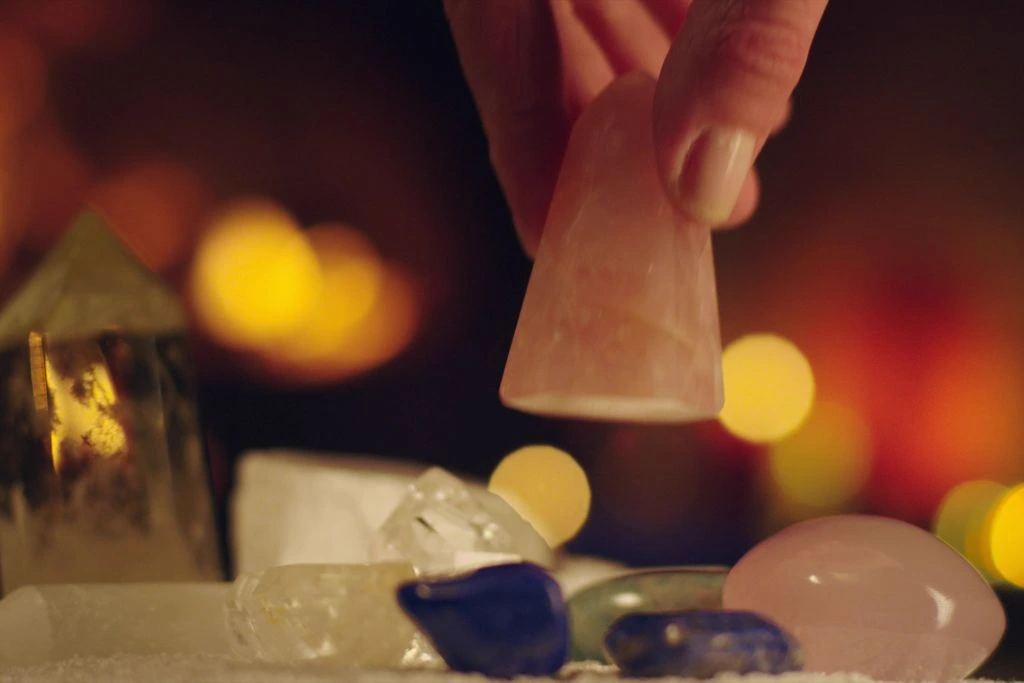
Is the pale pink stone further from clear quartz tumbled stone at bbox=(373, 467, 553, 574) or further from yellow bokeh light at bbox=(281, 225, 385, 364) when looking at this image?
yellow bokeh light at bbox=(281, 225, 385, 364)

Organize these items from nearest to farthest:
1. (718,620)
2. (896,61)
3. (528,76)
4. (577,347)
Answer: (718,620)
(577,347)
(528,76)
(896,61)

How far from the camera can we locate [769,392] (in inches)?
52.0

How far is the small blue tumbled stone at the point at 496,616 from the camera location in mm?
332

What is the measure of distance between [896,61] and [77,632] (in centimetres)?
114

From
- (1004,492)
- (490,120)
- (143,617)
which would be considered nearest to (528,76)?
(490,120)

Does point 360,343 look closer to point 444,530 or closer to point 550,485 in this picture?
point 550,485

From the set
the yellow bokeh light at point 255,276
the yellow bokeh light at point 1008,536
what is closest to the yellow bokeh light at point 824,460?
the yellow bokeh light at point 1008,536

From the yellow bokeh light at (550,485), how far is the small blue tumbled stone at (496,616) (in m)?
0.87

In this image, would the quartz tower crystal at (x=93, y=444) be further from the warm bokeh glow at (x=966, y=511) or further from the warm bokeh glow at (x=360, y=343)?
the warm bokeh glow at (x=966, y=511)

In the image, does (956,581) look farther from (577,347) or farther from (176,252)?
(176,252)

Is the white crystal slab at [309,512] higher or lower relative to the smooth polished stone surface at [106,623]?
lower

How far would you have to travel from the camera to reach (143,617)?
0.49m

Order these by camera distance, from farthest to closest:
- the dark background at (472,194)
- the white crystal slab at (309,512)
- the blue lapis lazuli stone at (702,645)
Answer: the dark background at (472,194) → the white crystal slab at (309,512) → the blue lapis lazuli stone at (702,645)

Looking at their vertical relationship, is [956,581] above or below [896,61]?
below
